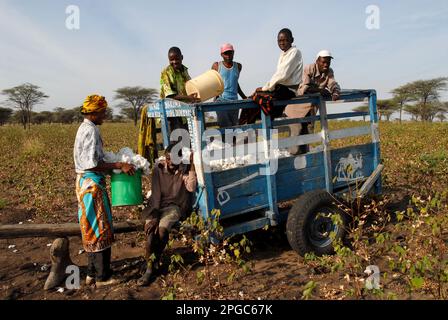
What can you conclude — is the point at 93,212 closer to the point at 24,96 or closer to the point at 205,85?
the point at 205,85

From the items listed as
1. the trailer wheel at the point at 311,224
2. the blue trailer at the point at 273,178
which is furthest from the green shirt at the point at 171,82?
the trailer wheel at the point at 311,224

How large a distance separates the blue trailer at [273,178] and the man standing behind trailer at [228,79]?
21.4 inches

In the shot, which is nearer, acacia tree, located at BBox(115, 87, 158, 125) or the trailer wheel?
the trailer wheel

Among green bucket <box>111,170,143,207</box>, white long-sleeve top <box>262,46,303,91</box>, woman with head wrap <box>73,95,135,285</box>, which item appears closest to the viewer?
woman with head wrap <box>73,95,135,285</box>

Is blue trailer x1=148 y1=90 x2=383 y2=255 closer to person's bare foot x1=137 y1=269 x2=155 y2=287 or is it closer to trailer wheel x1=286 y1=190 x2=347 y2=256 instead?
trailer wheel x1=286 y1=190 x2=347 y2=256

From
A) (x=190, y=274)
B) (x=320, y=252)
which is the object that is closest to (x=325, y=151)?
(x=320, y=252)

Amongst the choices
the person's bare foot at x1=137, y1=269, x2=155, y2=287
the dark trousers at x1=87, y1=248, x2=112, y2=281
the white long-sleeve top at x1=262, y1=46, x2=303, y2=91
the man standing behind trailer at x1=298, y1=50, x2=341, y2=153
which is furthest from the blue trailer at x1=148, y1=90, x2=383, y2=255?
the dark trousers at x1=87, y1=248, x2=112, y2=281

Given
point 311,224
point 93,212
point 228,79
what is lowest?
point 311,224

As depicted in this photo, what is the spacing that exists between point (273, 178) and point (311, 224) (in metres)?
0.65

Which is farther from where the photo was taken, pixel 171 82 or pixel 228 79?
pixel 228 79

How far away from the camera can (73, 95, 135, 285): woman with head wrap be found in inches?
135

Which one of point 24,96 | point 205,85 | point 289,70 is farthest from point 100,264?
point 24,96

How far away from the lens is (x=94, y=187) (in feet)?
11.4

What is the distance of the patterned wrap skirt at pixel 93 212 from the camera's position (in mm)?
3473
